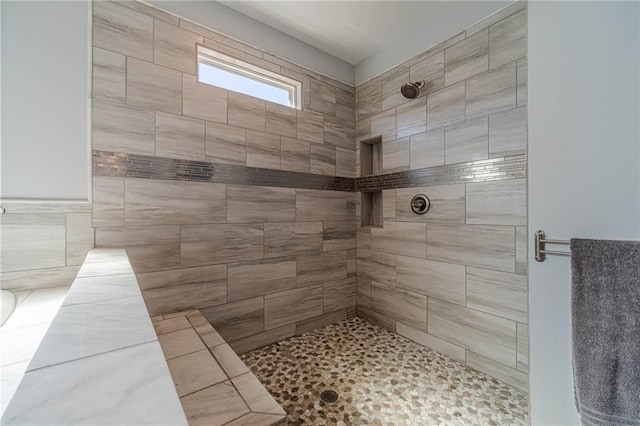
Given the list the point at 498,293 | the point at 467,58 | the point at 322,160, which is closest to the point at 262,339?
the point at 322,160

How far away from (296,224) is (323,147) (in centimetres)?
88

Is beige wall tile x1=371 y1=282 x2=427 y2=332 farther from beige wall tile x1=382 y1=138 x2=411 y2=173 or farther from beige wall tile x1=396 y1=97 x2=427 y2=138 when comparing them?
beige wall tile x1=396 y1=97 x2=427 y2=138

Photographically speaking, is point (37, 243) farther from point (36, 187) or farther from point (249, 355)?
point (249, 355)

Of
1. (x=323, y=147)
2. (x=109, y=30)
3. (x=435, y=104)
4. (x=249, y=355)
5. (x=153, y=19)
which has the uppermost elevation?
(x=153, y=19)

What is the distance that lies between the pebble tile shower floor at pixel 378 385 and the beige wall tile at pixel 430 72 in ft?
7.58

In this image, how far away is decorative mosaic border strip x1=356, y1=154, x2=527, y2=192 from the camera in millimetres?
Answer: 1810

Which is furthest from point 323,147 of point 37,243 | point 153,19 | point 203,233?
point 37,243

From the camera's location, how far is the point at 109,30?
5.73 feet

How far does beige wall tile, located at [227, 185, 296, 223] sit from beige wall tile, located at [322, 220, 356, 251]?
437 millimetres

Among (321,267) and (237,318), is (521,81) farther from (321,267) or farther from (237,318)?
(237,318)

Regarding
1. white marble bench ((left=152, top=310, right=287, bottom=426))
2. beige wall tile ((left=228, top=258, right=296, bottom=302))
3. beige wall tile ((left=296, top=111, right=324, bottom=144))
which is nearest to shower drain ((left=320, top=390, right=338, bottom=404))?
white marble bench ((left=152, top=310, right=287, bottom=426))

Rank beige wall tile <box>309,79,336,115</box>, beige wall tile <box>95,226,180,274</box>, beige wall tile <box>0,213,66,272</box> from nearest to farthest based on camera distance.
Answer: beige wall tile <box>0,213,66,272</box>, beige wall tile <box>95,226,180,274</box>, beige wall tile <box>309,79,336,115</box>

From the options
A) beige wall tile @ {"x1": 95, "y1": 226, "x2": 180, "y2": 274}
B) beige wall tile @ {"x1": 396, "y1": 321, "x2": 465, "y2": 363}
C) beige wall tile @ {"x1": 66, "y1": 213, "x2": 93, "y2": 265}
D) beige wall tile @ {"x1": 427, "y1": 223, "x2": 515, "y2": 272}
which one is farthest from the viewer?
beige wall tile @ {"x1": 396, "y1": 321, "x2": 465, "y2": 363}

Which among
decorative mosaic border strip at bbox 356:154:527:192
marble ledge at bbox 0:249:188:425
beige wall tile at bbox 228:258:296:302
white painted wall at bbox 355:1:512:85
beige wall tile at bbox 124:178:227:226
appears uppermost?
white painted wall at bbox 355:1:512:85
